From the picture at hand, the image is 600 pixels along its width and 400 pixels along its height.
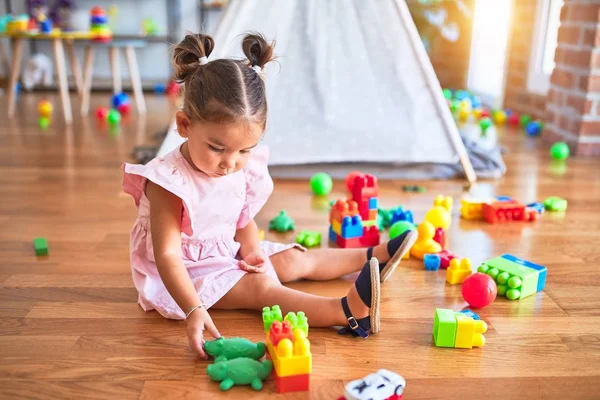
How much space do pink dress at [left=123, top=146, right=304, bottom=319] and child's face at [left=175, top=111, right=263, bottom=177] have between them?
5cm

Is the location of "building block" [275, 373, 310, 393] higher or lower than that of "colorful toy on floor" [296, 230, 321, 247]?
lower

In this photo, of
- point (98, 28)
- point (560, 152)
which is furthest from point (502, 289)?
point (98, 28)

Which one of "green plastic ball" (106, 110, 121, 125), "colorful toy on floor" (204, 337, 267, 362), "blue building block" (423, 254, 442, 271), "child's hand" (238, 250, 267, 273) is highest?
"green plastic ball" (106, 110, 121, 125)

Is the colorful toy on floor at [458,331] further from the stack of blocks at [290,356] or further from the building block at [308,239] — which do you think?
the building block at [308,239]

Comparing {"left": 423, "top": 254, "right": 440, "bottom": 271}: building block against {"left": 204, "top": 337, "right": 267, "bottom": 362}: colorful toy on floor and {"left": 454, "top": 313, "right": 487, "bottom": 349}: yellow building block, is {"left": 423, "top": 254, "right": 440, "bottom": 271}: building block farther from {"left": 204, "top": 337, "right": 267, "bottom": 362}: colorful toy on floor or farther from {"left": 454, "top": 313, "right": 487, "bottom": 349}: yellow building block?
{"left": 204, "top": 337, "right": 267, "bottom": 362}: colorful toy on floor

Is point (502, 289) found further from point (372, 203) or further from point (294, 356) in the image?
point (294, 356)

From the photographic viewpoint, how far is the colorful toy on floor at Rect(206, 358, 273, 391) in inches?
32.7

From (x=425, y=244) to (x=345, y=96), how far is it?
829 millimetres

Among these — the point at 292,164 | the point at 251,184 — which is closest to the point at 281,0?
the point at 292,164

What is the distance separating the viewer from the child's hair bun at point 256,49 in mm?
1003

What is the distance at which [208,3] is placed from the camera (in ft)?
14.5

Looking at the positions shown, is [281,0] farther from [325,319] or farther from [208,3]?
[208,3]

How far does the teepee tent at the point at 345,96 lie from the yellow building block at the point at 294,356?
119cm

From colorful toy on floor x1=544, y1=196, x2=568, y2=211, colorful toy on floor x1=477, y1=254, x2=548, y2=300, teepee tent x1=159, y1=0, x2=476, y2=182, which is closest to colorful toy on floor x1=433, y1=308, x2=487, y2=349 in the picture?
colorful toy on floor x1=477, y1=254, x2=548, y2=300
